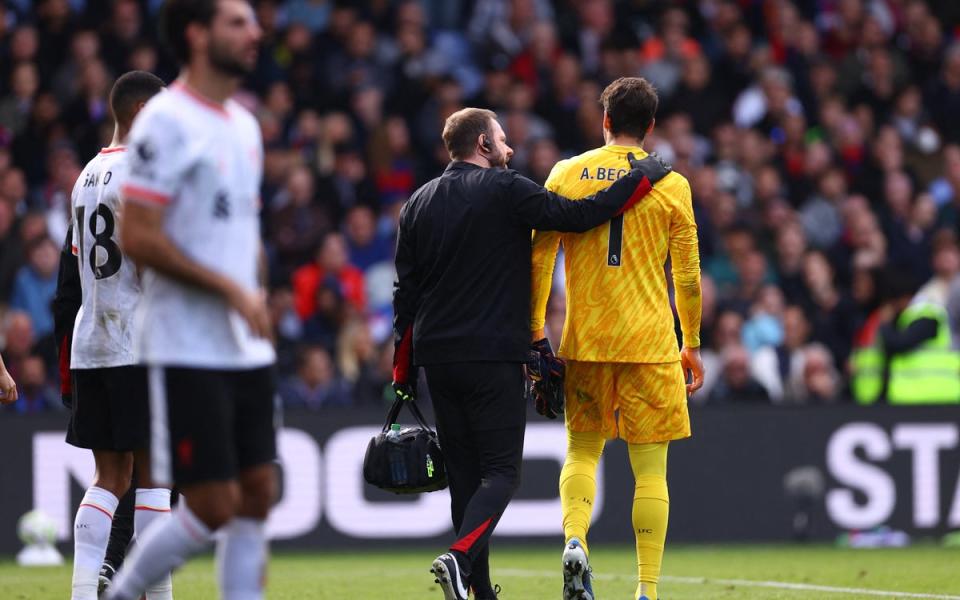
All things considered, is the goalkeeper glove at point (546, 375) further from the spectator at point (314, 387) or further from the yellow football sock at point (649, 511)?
the spectator at point (314, 387)

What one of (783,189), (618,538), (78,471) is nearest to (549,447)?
(618,538)

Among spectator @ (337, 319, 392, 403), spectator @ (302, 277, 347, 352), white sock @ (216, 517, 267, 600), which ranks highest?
spectator @ (302, 277, 347, 352)

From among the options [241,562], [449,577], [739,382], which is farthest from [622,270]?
[739,382]

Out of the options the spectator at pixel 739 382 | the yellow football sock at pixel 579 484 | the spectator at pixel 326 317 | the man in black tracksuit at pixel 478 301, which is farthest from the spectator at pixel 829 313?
the man in black tracksuit at pixel 478 301

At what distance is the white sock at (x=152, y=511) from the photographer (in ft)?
22.4

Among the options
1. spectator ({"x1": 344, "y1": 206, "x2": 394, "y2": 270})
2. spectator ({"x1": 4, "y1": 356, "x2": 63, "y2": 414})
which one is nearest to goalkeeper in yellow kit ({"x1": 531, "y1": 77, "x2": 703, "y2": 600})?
spectator ({"x1": 4, "y1": 356, "x2": 63, "y2": 414})

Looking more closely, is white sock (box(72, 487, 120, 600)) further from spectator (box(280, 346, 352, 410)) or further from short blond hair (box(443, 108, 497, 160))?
spectator (box(280, 346, 352, 410))

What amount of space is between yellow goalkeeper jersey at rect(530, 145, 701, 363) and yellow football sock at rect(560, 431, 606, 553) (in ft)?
1.45

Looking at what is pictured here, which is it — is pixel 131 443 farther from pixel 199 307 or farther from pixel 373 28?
pixel 373 28

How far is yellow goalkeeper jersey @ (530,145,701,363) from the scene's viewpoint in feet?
24.5

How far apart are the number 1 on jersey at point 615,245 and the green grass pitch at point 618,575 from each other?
2.23m

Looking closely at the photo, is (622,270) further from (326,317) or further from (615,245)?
(326,317)

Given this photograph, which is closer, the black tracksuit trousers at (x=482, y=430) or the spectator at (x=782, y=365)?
the black tracksuit trousers at (x=482, y=430)

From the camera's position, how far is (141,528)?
22.4 ft
